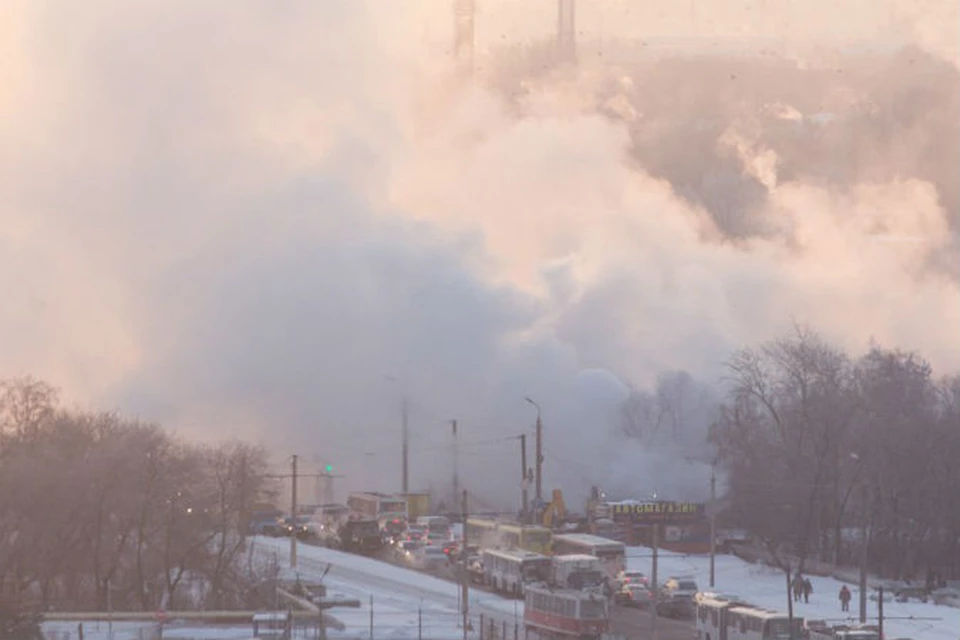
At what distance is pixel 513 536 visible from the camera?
48.4 m

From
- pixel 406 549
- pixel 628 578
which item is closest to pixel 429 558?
pixel 406 549

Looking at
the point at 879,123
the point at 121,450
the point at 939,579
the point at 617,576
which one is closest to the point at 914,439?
the point at 939,579

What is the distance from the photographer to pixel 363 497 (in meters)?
59.0

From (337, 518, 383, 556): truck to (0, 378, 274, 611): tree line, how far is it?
13.1 feet

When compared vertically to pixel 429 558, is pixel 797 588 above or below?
below

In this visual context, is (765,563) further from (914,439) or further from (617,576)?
(914,439)

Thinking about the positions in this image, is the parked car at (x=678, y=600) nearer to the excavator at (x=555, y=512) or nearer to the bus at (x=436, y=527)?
the bus at (x=436, y=527)

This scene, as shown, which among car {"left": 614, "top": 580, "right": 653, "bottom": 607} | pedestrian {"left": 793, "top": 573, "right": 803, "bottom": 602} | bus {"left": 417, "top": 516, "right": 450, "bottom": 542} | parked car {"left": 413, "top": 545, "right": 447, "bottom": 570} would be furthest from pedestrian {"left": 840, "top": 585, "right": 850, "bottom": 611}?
bus {"left": 417, "top": 516, "right": 450, "bottom": 542}

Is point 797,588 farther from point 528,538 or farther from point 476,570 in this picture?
point 476,570

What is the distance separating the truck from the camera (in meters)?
54.4

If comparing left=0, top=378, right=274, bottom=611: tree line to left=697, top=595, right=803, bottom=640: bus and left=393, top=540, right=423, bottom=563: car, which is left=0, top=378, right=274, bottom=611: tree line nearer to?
left=393, top=540, right=423, bottom=563: car

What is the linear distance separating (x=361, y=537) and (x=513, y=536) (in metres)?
7.45

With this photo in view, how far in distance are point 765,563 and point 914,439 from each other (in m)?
9.54

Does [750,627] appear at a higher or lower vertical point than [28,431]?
lower
